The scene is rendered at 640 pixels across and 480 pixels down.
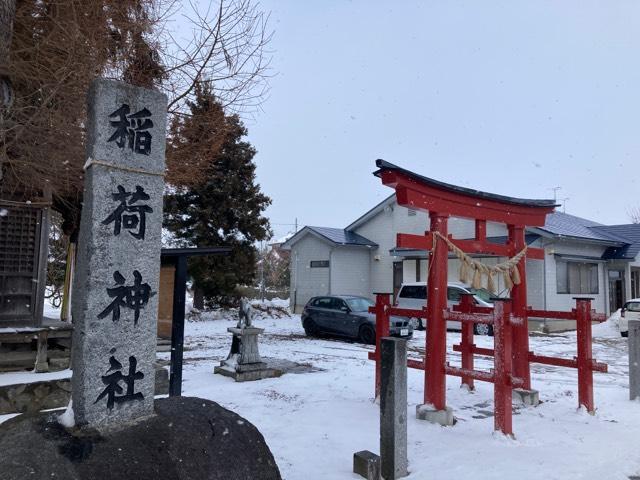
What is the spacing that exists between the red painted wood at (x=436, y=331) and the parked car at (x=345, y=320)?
8.22m

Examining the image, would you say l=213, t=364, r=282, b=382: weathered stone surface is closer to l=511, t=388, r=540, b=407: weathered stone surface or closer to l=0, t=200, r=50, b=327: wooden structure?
l=0, t=200, r=50, b=327: wooden structure

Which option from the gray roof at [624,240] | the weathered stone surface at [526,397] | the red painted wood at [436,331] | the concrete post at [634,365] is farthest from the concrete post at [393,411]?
the gray roof at [624,240]

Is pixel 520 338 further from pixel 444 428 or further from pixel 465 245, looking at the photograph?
pixel 444 428

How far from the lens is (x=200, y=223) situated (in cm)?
2138

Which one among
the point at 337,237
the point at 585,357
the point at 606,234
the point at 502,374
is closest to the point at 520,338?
the point at 585,357

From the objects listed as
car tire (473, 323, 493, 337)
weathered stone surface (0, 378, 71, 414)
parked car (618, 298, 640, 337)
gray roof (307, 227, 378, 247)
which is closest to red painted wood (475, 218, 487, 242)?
weathered stone surface (0, 378, 71, 414)

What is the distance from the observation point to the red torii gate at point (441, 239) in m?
6.15

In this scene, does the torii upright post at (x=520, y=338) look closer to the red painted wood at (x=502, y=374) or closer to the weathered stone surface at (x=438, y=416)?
the weathered stone surface at (x=438, y=416)

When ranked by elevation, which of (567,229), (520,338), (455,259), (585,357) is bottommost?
(585,357)

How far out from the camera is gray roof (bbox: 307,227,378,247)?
23812 mm

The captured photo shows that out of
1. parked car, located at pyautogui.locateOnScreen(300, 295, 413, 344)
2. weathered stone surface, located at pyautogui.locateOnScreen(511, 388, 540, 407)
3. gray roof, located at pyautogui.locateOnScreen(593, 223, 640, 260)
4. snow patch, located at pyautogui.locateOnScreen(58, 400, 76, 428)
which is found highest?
gray roof, located at pyautogui.locateOnScreen(593, 223, 640, 260)

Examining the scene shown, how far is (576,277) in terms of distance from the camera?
20781mm

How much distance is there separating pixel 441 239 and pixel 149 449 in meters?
4.54

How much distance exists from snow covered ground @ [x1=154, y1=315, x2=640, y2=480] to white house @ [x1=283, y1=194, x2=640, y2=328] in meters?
9.29
